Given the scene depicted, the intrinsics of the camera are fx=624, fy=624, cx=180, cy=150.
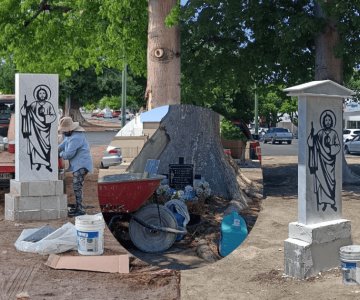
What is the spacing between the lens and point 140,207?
2.85 meters

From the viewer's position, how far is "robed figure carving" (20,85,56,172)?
10.0 meters

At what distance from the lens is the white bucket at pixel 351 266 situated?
650 cm

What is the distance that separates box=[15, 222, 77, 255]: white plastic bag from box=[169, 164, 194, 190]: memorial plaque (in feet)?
16.9

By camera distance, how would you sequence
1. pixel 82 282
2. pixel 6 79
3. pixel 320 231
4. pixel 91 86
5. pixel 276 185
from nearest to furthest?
pixel 276 185
pixel 82 282
pixel 320 231
pixel 91 86
pixel 6 79

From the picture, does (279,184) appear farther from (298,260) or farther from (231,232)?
(231,232)

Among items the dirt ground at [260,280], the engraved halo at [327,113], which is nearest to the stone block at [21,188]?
the dirt ground at [260,280]

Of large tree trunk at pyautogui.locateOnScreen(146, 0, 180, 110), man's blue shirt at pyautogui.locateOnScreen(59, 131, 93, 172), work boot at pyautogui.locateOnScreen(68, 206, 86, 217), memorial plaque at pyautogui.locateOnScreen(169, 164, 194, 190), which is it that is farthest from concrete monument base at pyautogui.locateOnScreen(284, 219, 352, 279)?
memorial plaque at pyautogui.locateOnScreen(169, 164, 194, 190)

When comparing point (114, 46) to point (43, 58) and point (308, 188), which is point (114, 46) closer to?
point (43, 58)

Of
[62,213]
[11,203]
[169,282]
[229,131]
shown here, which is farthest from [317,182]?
[11,203]

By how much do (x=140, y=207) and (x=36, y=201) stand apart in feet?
24.9

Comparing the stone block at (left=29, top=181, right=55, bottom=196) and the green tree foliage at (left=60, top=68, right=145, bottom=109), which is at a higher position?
the green tree foliage at (left=60, top=68, right=145, bottom=109)

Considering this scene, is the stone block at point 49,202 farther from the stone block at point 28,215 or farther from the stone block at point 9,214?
the stone block at point 9,214

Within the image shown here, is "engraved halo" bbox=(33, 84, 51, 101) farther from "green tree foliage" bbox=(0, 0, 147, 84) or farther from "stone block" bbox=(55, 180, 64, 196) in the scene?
"green tree foliage" bbox=(0, 0, 147, 84)

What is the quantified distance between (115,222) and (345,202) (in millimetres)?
11006
